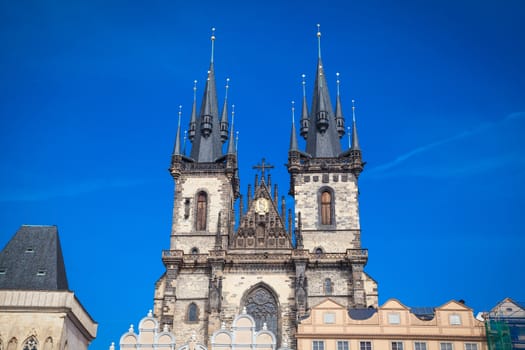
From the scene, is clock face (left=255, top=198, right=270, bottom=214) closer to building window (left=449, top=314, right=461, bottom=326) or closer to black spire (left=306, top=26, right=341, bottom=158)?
black spire (left=306, top=26, right=341, bottom=158)

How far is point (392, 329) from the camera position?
3800cm

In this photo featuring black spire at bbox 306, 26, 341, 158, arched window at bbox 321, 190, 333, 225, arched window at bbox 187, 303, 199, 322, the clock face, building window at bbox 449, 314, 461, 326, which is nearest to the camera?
building window at bbox 449, 314, 461, 326

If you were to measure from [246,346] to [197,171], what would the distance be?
24.5 meters

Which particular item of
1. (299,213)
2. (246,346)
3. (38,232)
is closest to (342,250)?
(299,213)

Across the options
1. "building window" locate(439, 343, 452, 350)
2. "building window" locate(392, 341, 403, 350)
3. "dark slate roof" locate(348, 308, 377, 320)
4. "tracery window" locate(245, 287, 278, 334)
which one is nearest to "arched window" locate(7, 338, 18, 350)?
"dark slate roof" locate(348, 308, 377, 320)

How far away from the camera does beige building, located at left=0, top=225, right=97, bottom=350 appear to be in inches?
1352

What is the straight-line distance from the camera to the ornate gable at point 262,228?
53438 mm

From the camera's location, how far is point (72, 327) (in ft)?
121

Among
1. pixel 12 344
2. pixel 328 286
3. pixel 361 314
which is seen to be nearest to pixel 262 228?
pixel 328 286

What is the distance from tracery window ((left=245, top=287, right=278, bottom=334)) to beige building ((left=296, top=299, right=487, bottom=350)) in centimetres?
1149

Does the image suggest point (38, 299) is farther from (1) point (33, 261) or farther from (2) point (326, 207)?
(2) point (326, 207)

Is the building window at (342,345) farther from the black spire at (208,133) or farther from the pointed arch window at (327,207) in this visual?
the black spire at (208,133)

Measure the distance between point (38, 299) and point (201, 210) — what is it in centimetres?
2197

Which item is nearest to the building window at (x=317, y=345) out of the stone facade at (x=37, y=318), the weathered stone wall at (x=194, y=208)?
the stone facade at (x=37, y=318)
